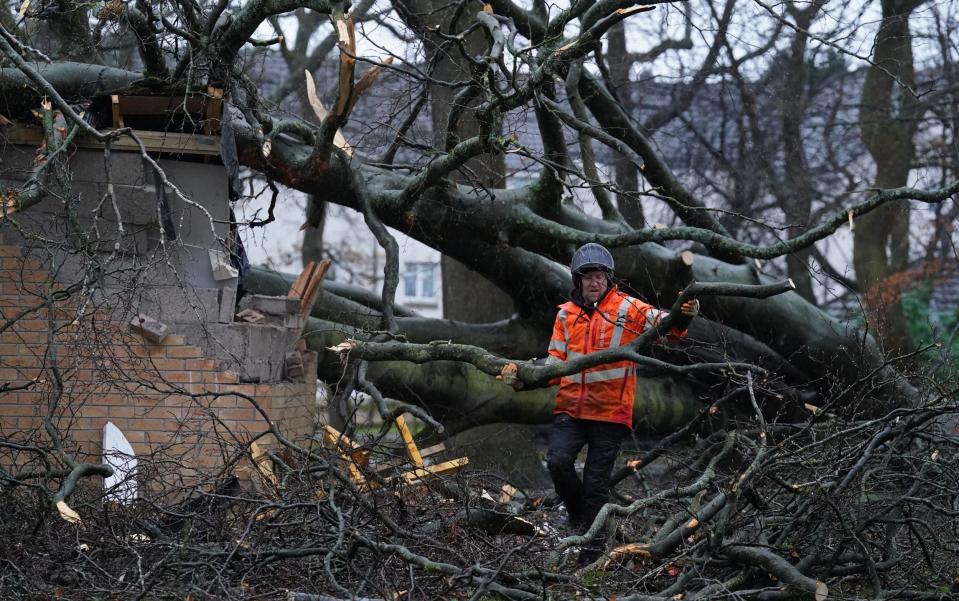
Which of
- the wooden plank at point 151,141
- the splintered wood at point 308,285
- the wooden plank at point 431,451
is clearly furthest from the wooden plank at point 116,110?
the wooden plank at point 431,451

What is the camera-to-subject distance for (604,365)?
21.6 ft

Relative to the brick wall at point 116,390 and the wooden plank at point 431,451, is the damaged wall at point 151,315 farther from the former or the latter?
the wooden plank at point 431,451

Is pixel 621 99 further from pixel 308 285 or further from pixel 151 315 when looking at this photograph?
pixel 151 315

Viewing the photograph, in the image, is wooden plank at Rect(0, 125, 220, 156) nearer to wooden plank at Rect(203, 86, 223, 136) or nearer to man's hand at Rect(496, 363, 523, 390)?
wooden plank at Rect(203, 86, 223, 136)

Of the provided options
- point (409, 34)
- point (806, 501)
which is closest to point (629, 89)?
point (409, 34)

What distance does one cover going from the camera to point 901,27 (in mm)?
11141

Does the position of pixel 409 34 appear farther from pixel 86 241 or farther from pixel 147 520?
pixel 147 520

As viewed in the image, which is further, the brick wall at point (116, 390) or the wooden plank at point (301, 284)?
the wooden plank at point (301, 284)

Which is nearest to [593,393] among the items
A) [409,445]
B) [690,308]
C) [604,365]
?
[604,365]

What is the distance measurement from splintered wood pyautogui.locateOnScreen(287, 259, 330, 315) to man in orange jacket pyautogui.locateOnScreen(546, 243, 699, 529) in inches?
99.0

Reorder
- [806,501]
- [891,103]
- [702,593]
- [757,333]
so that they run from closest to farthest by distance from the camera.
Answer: [702,593] < [806,501] < [757,333] < [891,103]

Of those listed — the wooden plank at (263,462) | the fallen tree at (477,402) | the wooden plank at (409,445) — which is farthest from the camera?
the wooden plank at (409,445)

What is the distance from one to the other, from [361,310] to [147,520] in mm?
4711

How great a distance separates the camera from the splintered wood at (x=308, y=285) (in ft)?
27.8
